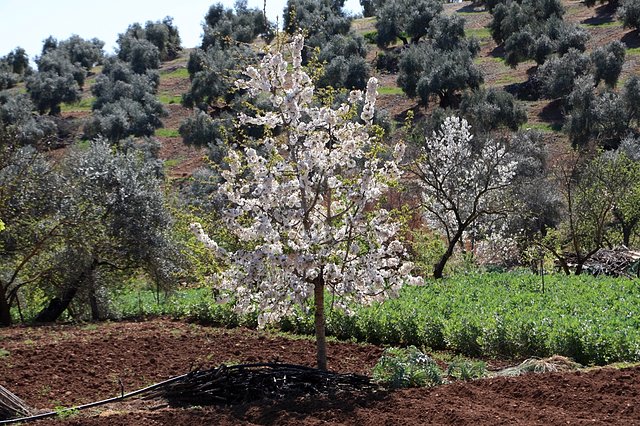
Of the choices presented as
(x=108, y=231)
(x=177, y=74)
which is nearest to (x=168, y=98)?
(x=177, y=74)

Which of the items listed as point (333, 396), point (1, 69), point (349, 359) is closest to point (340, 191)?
point (333, 396)

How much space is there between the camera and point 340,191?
11.0 meters

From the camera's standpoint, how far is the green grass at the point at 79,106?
74.3 metres

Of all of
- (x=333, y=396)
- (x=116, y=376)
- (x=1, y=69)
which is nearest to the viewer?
(x=333, y=396)

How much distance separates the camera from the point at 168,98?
74438 millimetres

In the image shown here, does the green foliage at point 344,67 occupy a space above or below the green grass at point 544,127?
above

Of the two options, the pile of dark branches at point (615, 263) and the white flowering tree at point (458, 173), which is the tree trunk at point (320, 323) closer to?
the pile of dark branches at point (615, 263)

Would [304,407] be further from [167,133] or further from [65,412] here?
[167,133]

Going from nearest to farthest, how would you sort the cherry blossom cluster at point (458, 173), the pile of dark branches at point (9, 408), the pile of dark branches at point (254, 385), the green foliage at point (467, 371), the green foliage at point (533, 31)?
the pile of dark branches at point (9, 408) → the pile of dark branches at point (254, 385) → the green foliage at point (467, 371) → the cherry blossom cluster at point (458, 173) → the green foliage at point (533, 31)

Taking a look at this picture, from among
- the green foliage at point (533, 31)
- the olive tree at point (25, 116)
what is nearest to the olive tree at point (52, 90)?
the olive tree at point (25, 116)

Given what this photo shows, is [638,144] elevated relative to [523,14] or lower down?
lower down

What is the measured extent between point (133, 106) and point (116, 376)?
56305mm

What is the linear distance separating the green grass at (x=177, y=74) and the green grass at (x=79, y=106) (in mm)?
8295

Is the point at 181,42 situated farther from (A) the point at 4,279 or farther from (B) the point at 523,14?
(A) the point at 4,279
